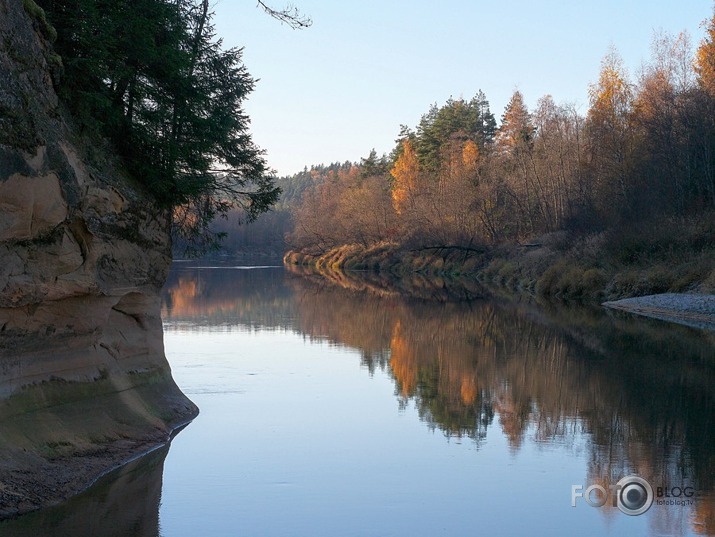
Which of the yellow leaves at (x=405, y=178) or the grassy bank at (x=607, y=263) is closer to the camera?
the grassy bank at (x=607, y=263)

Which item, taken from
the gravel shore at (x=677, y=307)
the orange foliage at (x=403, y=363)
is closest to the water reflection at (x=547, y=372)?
the orange foliage at (x=403, y=363)

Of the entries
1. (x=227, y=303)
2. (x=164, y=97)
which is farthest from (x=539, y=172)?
(x=164, y=97)

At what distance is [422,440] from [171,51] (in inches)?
285

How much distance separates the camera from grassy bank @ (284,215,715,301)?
35938 mm

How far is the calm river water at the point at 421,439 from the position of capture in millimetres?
9734

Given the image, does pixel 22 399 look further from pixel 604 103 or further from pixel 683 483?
pixel 604 103

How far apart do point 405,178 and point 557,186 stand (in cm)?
2632

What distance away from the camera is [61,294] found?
35.7 ft

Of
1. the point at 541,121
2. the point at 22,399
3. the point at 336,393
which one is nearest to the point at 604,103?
the point at 541,121

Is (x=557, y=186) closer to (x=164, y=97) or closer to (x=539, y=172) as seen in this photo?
(x=539, y=172)

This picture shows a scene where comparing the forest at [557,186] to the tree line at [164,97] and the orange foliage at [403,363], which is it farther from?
the tree line at [164,97]

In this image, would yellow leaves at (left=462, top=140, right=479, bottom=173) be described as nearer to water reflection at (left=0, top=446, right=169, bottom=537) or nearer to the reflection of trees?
the reflection of trees

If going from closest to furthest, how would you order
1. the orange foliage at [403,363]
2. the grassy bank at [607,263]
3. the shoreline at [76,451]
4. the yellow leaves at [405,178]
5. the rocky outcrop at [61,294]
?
the shoreline at [76,451], the rocky outcrop at [61,294], the orange foliage at [403,363], the grassy bank at [607,263], the yellow leaves at [405,178]

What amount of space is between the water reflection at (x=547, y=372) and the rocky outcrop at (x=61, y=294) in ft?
17.6
